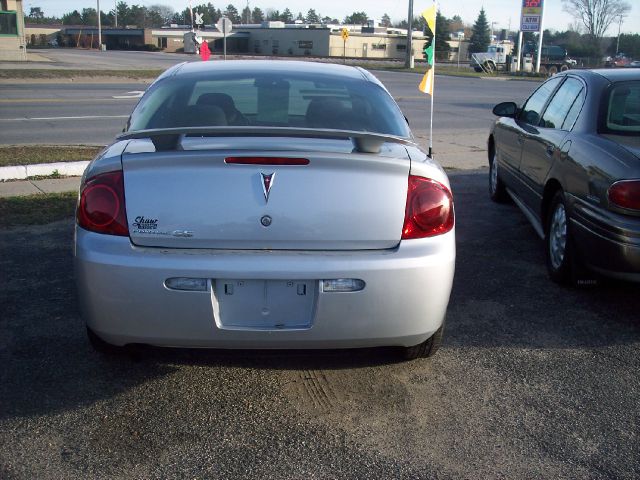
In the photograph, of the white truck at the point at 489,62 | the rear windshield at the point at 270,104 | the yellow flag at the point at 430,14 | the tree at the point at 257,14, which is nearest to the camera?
the rear windshield at the point at 270,104

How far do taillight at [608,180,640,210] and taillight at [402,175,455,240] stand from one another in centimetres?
156

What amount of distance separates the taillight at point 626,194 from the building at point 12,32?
3963 cm

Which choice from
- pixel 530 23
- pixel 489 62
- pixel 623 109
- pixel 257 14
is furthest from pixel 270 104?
pixel 257 14

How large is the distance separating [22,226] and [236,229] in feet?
13.8

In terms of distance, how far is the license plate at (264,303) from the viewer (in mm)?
3182

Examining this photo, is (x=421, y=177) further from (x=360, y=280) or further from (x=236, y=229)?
(x=236, y=229)

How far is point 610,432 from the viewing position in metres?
3.33

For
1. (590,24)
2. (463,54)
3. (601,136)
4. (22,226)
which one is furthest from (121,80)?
(590,24)

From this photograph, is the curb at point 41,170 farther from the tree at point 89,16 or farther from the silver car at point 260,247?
the tree at point 89,16

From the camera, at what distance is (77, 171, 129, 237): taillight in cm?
325

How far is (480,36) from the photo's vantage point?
9138cm

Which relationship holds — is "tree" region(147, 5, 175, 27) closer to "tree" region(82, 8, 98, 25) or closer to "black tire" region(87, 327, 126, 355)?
"tree" region(82, 8, 98, 25)

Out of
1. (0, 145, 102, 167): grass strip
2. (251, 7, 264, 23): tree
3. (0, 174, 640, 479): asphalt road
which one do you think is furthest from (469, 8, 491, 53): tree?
(251, 7, 264, 23): tree

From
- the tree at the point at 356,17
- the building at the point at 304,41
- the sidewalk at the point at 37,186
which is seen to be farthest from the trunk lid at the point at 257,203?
the tree at the point at 356,17
